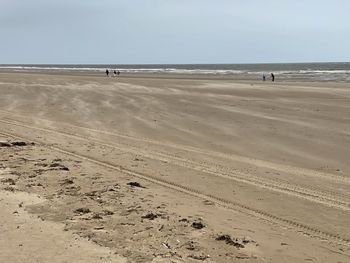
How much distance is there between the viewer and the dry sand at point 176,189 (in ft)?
15.8

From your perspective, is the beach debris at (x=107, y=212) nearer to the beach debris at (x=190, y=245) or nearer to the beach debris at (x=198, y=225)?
the beach debris at (x=198, y=225)

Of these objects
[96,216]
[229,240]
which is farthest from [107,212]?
[229,240]

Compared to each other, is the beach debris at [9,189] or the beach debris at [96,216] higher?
the beach debris at [9,189]

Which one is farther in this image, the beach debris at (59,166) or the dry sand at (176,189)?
the beach debris at (59,166)

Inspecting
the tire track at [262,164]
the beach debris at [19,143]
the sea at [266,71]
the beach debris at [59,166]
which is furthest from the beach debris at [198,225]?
the sea at [266,71]

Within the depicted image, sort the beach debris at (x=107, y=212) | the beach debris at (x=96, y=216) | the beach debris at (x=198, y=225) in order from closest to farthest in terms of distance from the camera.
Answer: the beach debris at (x=198, y=225) → the beach debris at (x=96, y=216) → the beach debris at (x=107, y=212)

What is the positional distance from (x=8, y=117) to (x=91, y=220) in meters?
11.4

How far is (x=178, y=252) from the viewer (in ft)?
15.2

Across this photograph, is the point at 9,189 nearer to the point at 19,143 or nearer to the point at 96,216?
the point at 96,216

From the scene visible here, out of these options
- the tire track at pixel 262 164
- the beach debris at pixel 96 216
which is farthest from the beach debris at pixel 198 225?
the tire track at pixel 262 164

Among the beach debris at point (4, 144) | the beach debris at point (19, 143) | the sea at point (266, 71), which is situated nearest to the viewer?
the beach debris at point (4, 144)

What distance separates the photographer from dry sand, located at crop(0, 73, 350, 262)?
482cm

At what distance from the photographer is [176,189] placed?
727cm

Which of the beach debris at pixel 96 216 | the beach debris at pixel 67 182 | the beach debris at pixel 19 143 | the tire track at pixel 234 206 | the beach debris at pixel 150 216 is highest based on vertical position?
the beach debris at pixel 19 143
